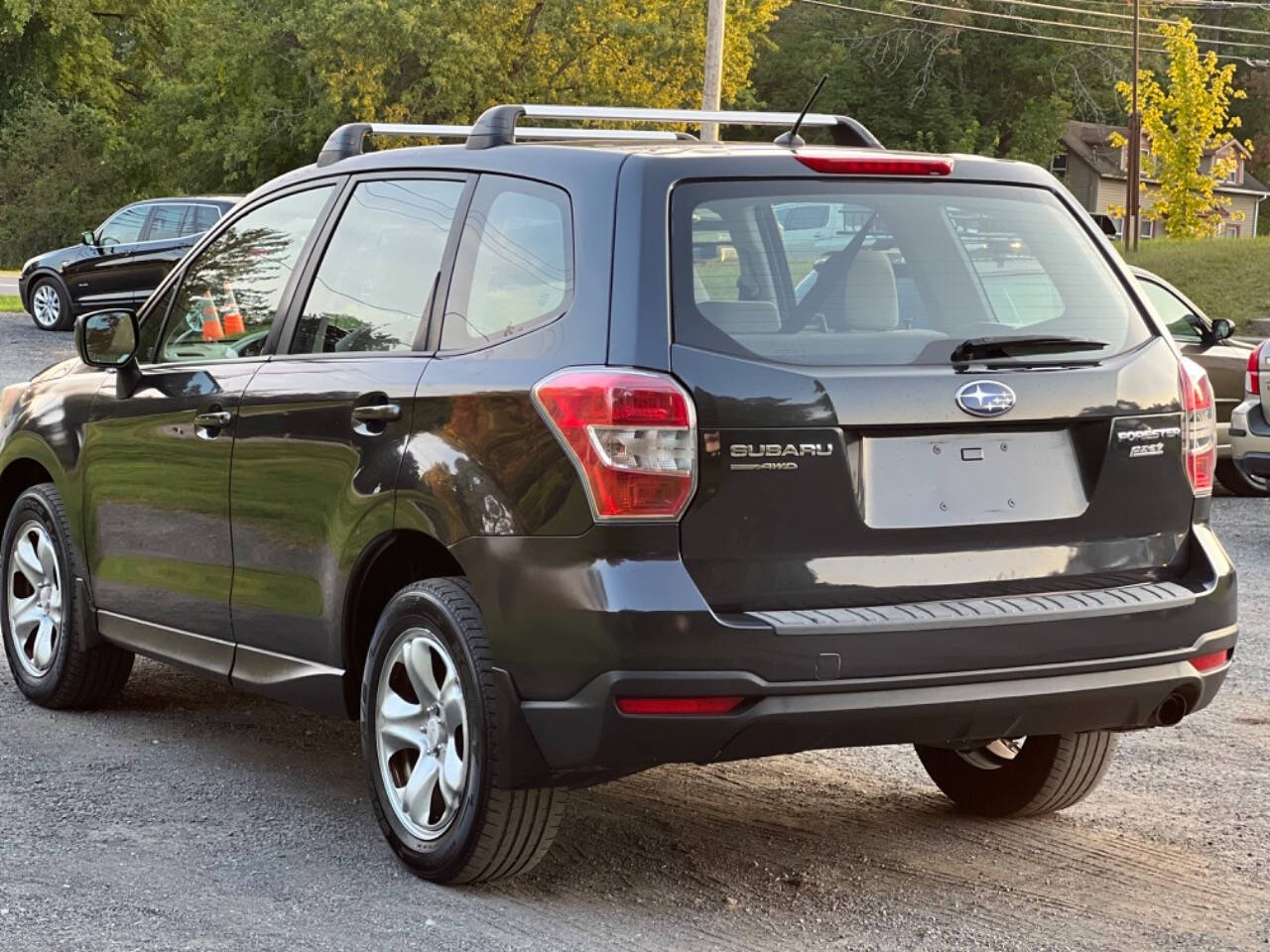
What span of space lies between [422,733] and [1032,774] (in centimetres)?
174

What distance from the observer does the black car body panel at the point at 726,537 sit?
4121mm

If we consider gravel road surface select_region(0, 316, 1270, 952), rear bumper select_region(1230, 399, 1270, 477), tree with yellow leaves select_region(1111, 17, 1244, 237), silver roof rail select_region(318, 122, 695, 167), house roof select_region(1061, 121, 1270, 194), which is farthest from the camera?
house roof select_region(1061, 121, 1270, 194)

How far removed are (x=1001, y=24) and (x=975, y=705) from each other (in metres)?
66.8

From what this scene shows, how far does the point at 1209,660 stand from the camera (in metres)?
4.62

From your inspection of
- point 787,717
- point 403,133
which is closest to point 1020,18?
point 403,133

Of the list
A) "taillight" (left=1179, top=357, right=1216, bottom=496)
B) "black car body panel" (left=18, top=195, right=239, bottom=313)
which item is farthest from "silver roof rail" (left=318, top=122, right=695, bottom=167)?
"black car body panel" (left=18, top=195, right=239, bottom=313)

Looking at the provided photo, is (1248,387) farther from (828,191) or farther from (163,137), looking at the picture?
(163,137)

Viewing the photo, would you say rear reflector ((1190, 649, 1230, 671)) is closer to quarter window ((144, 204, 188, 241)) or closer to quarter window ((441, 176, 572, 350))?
quarter window ((441, 176, 572, 350))

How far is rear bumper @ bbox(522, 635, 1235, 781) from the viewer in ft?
13.5

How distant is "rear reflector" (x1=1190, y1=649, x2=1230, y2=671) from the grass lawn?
2516 centimetres

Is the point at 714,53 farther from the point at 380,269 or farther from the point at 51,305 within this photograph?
the point at 380,269

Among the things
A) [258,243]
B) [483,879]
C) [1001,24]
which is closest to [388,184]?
[258,243]

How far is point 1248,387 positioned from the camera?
11906 mm

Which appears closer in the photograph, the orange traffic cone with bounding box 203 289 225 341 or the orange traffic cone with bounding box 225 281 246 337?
the orange traffic cone with bounding box 225 281 246 337
